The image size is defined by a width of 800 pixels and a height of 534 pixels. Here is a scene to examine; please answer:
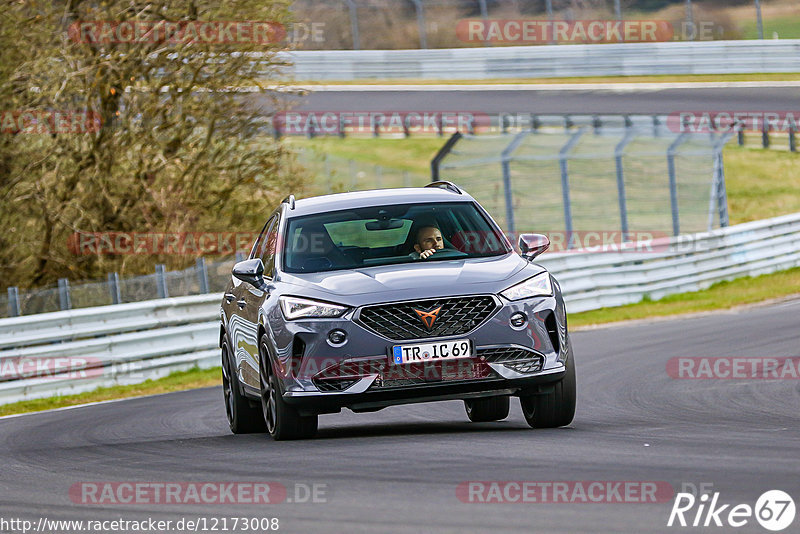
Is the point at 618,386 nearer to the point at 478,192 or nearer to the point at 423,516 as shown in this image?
the point at 423,516

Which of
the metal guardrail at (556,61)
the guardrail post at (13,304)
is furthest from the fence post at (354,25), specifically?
the guardrail post at (13,304)

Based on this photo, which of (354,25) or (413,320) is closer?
(413,320)

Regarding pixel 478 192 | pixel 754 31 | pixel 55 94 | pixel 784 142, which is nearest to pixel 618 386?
pixel 55 94

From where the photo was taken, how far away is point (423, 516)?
6.04 meters

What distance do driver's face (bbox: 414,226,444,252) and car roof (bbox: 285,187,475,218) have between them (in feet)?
1.22

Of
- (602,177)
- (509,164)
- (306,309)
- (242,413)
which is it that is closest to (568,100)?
(602,177)

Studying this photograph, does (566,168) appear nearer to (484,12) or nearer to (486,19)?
(484,12)

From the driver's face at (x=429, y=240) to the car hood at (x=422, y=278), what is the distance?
0.33 m

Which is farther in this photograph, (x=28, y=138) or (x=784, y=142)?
(x=784, y=142)

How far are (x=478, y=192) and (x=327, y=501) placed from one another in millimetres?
21704

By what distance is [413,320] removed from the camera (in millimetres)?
8570

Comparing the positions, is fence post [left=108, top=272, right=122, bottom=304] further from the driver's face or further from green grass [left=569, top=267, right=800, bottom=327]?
the driver's face

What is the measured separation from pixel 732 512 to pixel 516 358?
10.1ft

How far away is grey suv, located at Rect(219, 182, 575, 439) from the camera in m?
8.58
